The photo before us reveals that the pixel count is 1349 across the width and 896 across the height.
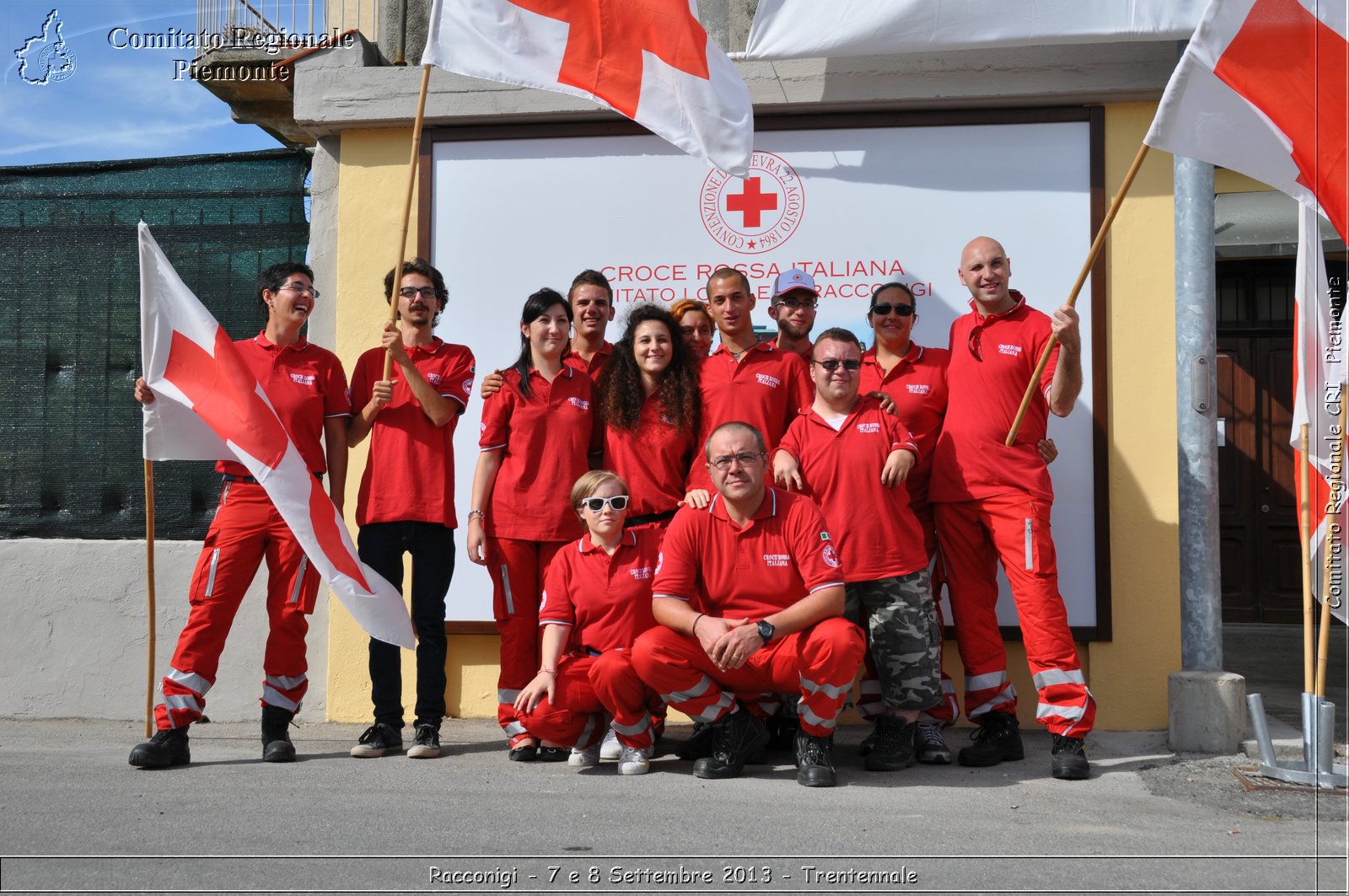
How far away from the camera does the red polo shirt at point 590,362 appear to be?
529 centimetres

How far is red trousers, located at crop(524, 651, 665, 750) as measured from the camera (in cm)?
459

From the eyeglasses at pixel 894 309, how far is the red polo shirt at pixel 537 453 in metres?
1.28

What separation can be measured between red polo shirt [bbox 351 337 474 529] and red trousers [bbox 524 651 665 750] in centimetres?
91

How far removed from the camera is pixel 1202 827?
3.88 metres

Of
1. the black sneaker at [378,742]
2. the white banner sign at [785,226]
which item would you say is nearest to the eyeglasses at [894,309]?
the white banner sign at [785,226]

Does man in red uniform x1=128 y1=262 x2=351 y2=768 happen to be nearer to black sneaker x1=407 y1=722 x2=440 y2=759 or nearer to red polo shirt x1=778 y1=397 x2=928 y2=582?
black sneaker x1=407 y1=722 x2=440 y2=759

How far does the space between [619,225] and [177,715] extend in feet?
9.90

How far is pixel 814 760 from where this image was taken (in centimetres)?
446

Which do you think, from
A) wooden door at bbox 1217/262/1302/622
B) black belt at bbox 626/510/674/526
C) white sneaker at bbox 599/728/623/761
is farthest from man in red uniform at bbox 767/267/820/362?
wooden door at bbox 1217/262/1302/622

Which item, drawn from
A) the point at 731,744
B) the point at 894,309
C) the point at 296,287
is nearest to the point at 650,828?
the point at 731,744

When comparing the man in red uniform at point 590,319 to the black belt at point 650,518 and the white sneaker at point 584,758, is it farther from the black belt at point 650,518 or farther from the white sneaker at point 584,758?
the white sneaker at point 584,758

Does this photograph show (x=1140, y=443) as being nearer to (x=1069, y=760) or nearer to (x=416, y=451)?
(x=1069, y=760)

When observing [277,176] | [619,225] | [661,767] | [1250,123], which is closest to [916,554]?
[661,767]

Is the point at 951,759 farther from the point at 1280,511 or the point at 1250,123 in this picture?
the point at 1280,511
